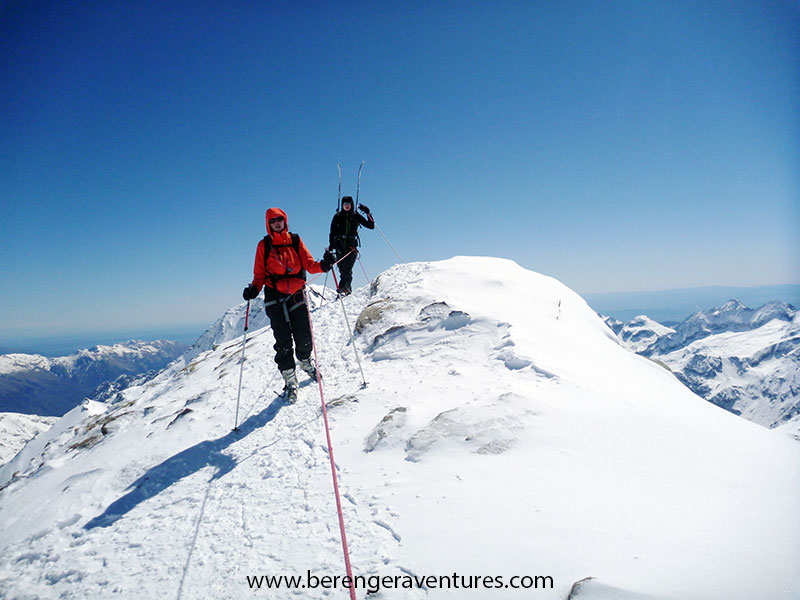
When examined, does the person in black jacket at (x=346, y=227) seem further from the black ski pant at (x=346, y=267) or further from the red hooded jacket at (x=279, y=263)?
the red hooded jacket at (x=279, y=263)

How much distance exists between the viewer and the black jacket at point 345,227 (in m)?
14.3

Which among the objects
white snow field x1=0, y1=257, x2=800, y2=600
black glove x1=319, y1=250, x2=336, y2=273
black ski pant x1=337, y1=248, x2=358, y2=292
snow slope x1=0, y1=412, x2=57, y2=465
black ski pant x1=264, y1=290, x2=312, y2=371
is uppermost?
black ski pant x1=337, y1=248, x2=358, y2=292

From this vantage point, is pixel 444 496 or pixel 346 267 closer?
pixel 444 496

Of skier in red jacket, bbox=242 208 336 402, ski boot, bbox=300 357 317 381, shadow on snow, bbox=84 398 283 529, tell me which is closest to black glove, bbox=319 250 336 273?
skier in red jacket, bbox=242 208 336 402

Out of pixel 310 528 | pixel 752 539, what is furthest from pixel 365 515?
pixel 752 539

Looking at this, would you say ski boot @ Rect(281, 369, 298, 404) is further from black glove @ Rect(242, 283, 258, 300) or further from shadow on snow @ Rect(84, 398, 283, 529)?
black glove @ Rect(242, 283, 258, 300)

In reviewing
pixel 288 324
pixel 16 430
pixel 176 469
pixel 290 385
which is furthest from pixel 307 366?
pixel 16 430

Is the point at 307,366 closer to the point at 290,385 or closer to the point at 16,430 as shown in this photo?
the point at 290,385

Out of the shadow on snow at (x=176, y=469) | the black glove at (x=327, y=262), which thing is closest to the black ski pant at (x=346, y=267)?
the black glove at (x=327, y=262)

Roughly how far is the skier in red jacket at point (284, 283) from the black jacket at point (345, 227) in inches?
252

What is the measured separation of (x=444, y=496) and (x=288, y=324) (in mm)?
5175

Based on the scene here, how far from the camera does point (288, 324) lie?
795 centimetres

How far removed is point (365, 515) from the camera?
419 centimetres

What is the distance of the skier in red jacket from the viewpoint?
7.68 meters
